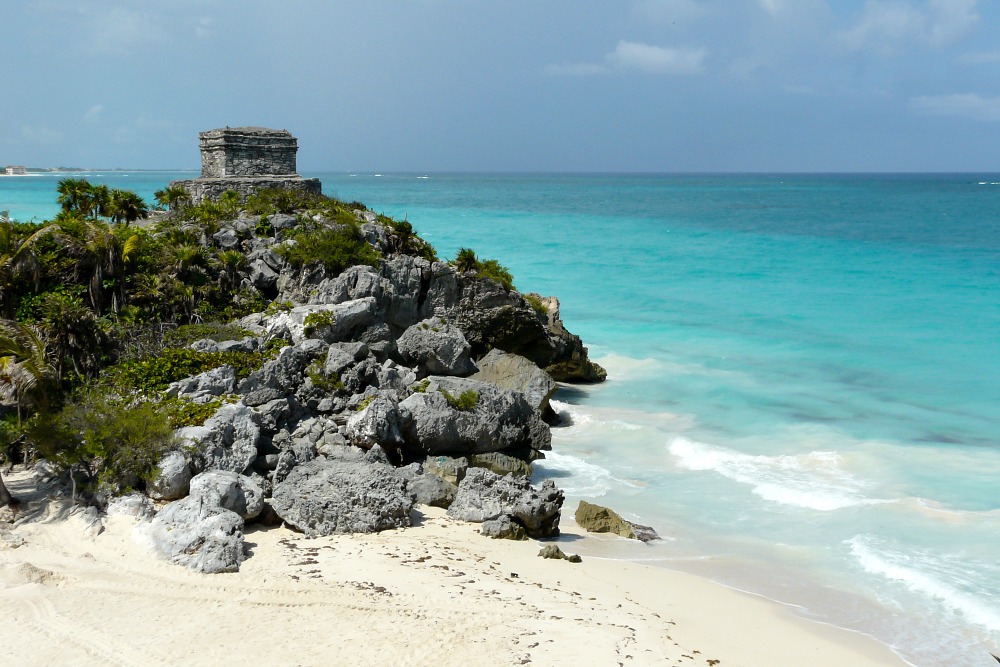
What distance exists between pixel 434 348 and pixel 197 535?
6.91 meters

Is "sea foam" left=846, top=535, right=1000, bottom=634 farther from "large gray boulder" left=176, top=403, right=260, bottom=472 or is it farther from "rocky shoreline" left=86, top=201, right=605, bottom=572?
"large gray boulder" left=176, top=403, right=260, bottom=472

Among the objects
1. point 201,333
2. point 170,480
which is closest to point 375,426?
point 170,480

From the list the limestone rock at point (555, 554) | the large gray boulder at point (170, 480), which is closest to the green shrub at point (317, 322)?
the large gray boulder at point (170, 480)

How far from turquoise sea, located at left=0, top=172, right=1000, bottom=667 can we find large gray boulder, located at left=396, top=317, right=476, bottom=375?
8.51 ft

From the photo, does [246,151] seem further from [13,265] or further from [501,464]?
[501,464]

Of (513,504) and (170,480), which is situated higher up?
(170,480)

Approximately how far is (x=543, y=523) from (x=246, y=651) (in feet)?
14.8

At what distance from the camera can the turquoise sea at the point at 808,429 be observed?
10617mm

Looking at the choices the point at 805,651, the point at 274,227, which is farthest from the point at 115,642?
the point at 274,227

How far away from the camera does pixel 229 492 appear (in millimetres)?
10062

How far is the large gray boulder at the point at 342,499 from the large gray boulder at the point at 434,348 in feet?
15.4

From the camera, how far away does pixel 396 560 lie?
9.68m

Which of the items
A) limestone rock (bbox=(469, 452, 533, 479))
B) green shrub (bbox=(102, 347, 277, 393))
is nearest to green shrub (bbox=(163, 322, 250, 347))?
green shrub (bbox=(102, 347, 277, 393))

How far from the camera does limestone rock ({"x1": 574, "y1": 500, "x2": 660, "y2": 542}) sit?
37.2 ft
